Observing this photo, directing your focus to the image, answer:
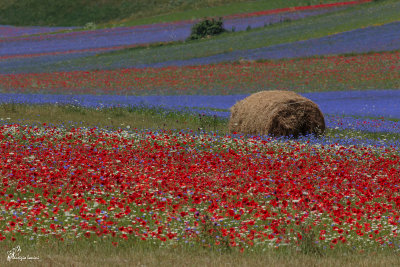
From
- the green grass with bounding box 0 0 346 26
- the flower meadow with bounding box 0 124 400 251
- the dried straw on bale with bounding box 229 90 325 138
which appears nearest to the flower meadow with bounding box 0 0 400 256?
the flower meadow with bounding box 0 124 400 251

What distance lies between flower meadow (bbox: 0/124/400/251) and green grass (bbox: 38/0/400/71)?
26.2 m

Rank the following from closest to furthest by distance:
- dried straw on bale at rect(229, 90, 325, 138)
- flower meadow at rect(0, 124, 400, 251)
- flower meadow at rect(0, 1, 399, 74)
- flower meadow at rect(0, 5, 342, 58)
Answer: flower meadow at rect(0, 124, 400, 251) < dried straw on bale at rect(229, 90, 325, 138) < flower meadow at rect(0, 1, 399, 74) < flower meadow at rect(0, 5, 342, 58)

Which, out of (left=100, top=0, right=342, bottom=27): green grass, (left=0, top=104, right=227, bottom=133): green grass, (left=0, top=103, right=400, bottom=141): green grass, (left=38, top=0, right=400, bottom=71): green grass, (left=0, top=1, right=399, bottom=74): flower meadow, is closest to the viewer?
(left=0, top=103, right=400, bottom=141): green grass

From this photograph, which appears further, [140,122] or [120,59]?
[120,59]

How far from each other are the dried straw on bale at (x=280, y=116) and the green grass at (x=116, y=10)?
42550 mm

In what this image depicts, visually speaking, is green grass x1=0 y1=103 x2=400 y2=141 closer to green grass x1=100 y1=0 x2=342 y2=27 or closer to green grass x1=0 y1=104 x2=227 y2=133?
green grass x1=0 y1=104 x2=227 y2=133

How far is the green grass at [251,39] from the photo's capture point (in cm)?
4159

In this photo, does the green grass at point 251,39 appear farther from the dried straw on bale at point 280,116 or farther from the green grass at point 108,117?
the dried straw on bale at point 280,116

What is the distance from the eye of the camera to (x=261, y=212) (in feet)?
28.9

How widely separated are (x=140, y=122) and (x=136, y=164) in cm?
772

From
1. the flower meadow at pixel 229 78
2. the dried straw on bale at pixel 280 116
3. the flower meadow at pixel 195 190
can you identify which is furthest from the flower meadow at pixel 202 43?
the flower meadow at pixel 195 190

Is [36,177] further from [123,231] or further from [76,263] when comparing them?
[76,263]

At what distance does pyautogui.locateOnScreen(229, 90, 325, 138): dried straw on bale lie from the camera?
16.6 metres

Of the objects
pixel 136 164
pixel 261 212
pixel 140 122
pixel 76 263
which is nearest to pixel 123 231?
pixel 76 263
